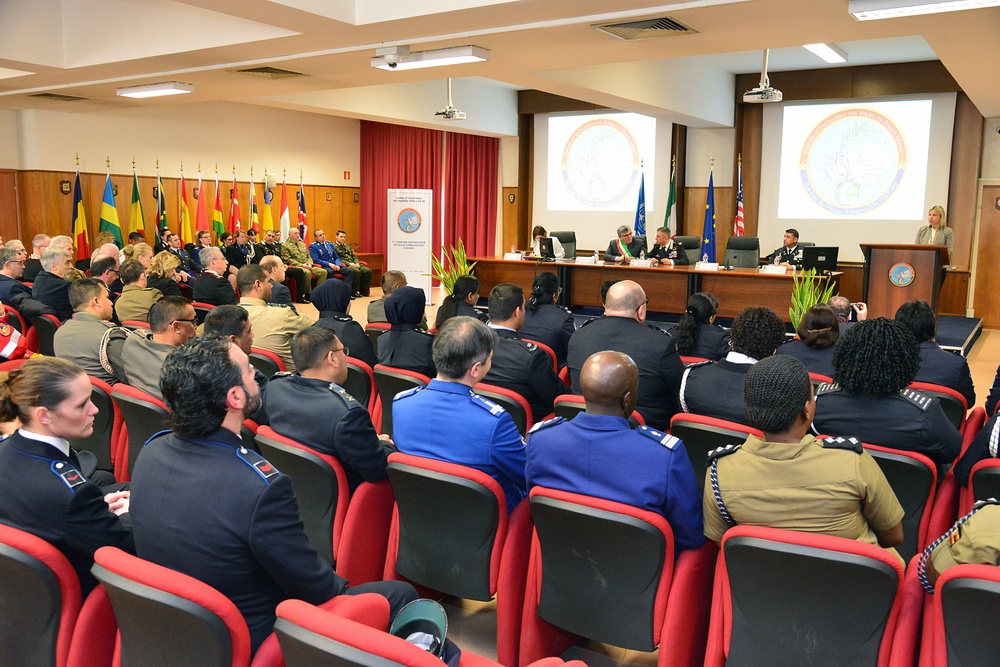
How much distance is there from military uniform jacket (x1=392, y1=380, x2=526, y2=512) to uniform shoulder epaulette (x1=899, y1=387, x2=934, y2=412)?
4.13ft

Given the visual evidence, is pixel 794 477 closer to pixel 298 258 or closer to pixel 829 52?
pixel 829 52

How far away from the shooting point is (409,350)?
4133mm

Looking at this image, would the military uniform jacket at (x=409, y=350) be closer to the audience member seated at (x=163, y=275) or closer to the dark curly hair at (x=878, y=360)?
the dark curly hair at (x=878, y=360)

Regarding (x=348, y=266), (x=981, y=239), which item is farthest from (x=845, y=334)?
(x=348, y=266)

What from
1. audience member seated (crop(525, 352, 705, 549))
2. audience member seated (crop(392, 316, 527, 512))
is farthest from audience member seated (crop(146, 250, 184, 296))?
audience member seated (crop(525, 352, 705, 549))

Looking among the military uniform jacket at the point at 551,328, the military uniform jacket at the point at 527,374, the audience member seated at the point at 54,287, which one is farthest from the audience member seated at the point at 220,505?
the audience member seated at the point at 54,287

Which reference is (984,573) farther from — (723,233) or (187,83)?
(723,233)

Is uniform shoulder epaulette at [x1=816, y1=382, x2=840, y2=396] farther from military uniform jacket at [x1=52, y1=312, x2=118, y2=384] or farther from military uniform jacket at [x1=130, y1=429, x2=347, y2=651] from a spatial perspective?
military uniform jacket at [x1=52, y1=312, x2=118, y2=384]

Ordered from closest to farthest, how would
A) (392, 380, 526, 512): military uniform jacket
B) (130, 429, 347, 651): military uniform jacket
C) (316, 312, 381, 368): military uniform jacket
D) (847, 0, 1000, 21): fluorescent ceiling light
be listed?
(130, 429, 347, 651): military uniform jacket
(392, 380, 526, 512): military uniform jacket
(847, 0, 1000, 21): fluorescent ceiling light
(316, 312, 381, 368): military uniform jacket

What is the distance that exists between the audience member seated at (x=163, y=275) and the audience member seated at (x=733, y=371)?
482 cm

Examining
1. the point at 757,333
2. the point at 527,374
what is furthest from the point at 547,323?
the point at 757,333

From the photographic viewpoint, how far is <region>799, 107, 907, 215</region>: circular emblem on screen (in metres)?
10.8

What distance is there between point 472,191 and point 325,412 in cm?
1225

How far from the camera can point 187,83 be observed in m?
8.35
